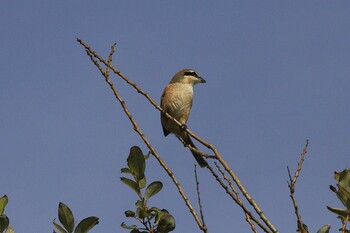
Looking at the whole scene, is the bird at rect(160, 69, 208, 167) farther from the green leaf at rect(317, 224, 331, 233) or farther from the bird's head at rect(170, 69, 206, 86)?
the green leaf at rect(317, 224, 331, 233)

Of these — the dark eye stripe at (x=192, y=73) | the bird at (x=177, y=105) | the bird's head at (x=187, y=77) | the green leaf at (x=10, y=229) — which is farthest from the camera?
the dark eye stripe at (x=192, y=73)

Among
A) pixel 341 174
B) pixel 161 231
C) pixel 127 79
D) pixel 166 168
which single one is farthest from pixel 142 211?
pixel 127 79

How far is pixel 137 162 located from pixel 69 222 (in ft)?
1.39

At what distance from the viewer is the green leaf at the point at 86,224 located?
1988 mm

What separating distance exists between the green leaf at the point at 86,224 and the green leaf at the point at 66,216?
1.0 inches

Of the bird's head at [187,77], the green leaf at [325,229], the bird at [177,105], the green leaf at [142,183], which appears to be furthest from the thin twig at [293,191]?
the bird's head at [187,77]

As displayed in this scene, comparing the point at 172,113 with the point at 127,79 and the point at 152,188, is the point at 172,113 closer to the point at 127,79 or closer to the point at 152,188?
the point at 127,79

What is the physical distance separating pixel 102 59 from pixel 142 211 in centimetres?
142

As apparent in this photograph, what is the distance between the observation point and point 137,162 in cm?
230

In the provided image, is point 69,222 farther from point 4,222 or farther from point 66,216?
point 4,222

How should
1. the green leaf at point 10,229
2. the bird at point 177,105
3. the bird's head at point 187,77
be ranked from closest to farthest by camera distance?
the green leaf at point 10,229 < the bird at point 177,105 < the bird's head at point 187,77

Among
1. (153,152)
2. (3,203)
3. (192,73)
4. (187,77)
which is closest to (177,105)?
(187,77)

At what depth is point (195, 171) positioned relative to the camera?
2.78 m

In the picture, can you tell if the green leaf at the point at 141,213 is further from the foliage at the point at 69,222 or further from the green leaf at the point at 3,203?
the green leaf at the point at 3,203
